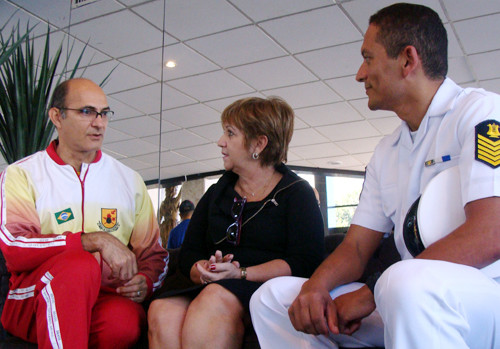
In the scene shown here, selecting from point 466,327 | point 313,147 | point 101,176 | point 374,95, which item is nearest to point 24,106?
point 101,176

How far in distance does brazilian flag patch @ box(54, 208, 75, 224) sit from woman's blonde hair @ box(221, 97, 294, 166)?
645mm

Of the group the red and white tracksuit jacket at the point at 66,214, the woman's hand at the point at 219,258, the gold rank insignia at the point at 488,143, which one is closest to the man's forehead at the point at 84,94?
the red and white tracksuit jacket at the point at 66,214

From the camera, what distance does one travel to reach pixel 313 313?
1200 mm

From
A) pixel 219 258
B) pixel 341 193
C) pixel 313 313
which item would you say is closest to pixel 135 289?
pixel 219 258

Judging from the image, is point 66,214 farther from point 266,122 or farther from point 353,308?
point 353,308

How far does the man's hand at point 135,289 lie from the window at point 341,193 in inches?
312

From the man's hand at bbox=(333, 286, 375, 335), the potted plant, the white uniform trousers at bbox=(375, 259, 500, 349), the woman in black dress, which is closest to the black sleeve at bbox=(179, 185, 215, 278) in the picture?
the woman in black dress

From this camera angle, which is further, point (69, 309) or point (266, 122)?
point (266, 122)

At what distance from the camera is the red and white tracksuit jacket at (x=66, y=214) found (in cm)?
162

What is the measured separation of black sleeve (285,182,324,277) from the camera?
5.64 feet

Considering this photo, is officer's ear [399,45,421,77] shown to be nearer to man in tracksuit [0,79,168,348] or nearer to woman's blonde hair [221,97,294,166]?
woman's blonde hair [221,97,294,166]

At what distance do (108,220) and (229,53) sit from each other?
3246mm

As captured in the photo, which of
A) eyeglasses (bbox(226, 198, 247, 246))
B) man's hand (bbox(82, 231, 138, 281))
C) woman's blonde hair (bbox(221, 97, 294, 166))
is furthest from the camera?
woman's blonde hair (bbox(221, 97, 294, 166))

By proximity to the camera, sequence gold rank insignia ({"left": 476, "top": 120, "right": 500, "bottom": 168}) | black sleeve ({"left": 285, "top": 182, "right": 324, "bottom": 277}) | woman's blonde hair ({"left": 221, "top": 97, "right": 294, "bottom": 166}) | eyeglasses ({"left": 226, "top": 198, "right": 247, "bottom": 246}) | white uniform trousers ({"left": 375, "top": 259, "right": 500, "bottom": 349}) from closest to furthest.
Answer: white uniform trousers ({"left": 375, "top": 259, "right": 500, "bottom": 349})
gold rank insignia ({"left": 476, "top": 120, "right": 500, "bottom": 168})
black sleeve ({"left": 285, "top": 182, "right": 324, "bottom": 277})
eyeglasses ({"left": 226, "top": 198, "right": 247, "bottom": 246})
woman's blonde hair ({"left": 221, "top": 97, "right": 294, "bottom": 166})
